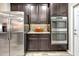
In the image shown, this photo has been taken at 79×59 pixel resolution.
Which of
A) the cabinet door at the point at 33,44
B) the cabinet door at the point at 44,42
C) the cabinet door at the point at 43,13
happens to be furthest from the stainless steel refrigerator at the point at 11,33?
the cabinet door at the point at 43,13

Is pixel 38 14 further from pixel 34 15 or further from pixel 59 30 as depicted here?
pixel 59 30

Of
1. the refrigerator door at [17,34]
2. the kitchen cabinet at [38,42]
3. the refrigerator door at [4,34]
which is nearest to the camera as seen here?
the refrigerator door at [4,34]

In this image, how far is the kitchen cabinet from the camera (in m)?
4.82

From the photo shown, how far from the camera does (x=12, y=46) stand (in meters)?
4.00

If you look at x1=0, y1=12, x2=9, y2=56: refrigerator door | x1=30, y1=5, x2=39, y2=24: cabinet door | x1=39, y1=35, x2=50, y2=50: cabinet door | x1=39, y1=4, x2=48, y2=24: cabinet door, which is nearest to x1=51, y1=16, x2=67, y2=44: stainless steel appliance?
x1=39, y1=35, x2=50, y2=50: cabinet door

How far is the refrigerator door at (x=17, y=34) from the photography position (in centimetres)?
397

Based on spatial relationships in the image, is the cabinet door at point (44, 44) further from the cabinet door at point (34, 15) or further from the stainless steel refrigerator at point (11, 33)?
the stainless steel refrigerator at point (11, 33)

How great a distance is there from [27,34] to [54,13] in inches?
49.4

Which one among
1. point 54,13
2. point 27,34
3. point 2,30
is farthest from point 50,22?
point 2,30

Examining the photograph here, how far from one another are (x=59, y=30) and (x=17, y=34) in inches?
61.5

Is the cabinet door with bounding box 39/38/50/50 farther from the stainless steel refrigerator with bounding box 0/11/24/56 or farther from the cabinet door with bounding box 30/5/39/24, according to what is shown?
the stainless steel refrigerator with bounding box 0/11/24/56

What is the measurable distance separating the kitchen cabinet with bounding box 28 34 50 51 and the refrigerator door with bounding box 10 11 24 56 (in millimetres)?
755

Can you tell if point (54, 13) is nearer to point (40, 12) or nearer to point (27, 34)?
point (40, 12)

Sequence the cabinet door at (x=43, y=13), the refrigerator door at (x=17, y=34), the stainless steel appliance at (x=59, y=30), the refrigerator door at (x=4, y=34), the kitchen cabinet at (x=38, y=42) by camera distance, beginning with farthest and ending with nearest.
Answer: the cabinet door at (x=43, y=13) < the kitchen cabinet at (x=38, y=42) < the stainless steel appliance at (x=59, y=30) < the refrigerator door at (x=17, y=34) < the refrigerator door at (x=4, y=34)
